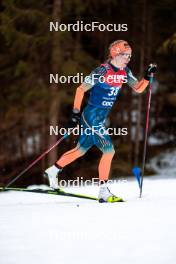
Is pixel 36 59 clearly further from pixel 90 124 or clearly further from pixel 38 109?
pixel 90 124

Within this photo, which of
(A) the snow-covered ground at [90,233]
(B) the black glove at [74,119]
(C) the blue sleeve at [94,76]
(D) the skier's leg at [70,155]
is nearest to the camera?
(A) the snow-covered ground at [90,233]

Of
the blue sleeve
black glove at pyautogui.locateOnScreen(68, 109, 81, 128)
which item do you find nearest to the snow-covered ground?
black glove at pyautogui.locateOnScreen(68, 109, 81, 128)

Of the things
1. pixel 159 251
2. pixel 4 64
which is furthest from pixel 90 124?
pixel 4 64

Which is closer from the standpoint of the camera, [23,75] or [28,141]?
[23,75]

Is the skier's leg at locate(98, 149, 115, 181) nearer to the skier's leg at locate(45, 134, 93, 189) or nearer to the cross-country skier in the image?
the cross-country skier

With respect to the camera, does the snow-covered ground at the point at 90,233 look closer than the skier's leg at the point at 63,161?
Yes

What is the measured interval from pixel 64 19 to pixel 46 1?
2.21 ft

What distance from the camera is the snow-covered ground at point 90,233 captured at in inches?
133

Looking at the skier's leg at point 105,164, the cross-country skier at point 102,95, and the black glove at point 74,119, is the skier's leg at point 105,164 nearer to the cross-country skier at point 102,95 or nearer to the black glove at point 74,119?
the cross-country skier at point 102,95

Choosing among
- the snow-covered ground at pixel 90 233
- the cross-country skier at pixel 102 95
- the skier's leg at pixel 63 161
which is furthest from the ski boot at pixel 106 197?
the skier's leg at pixel 63 161

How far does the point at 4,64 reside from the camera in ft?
41.7

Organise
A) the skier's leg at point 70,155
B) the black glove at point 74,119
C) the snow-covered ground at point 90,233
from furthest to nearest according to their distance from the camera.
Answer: the skier's leg at point 70,155, the black glove at point 74,119, the snow-covered ground at point 90,233

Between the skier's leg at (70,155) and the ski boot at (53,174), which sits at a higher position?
the skier's leg at (70,155)

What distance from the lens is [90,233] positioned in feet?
12.9
